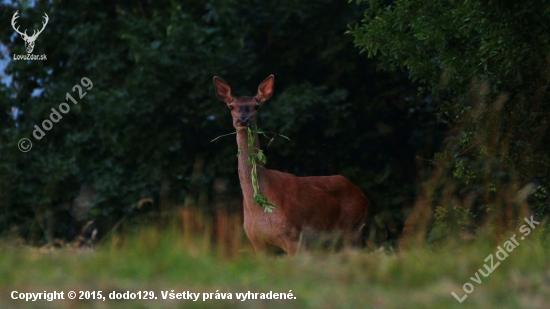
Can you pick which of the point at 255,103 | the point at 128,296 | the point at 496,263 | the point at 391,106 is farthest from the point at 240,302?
the point at 391,106

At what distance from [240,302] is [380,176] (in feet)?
44.1

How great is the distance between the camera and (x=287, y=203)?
997 cm

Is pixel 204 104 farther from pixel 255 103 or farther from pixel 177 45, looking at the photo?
pixel 255 103

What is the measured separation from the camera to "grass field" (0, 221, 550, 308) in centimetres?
455

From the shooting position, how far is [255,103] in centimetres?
1047

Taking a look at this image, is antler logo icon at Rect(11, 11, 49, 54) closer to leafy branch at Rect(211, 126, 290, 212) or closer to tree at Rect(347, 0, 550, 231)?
tree at Rect(347, 0, 550, 231)

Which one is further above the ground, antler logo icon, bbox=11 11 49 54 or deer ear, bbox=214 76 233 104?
antler logo icon, bbox=11 11 49 54

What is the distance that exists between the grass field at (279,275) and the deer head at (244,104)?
3.55 meters

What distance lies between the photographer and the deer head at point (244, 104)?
992 cm

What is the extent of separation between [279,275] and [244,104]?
519 cm

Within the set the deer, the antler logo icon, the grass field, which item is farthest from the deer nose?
the antler logo icon
